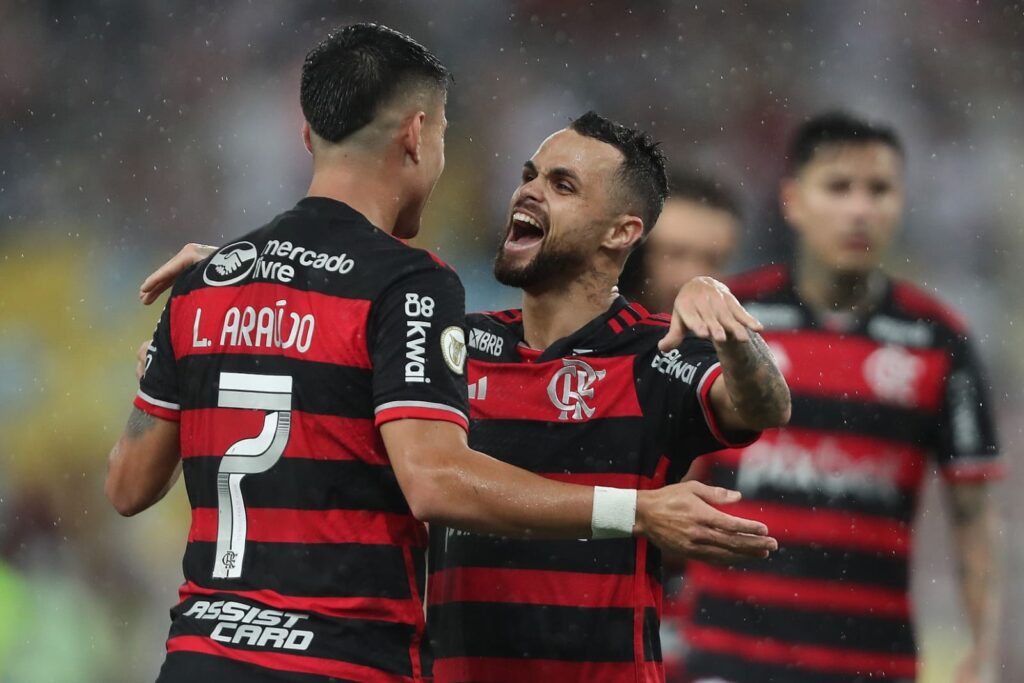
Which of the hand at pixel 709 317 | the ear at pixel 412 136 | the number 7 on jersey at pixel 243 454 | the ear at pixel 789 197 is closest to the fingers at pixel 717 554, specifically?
the hand at pixel 709 317

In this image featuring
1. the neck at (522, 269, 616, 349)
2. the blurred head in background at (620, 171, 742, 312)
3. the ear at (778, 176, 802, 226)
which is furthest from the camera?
the ear at (778, 176, 802, 226)

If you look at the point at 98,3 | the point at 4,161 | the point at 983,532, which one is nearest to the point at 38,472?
the point at 4,161

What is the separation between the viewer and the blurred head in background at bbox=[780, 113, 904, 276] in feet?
16.6

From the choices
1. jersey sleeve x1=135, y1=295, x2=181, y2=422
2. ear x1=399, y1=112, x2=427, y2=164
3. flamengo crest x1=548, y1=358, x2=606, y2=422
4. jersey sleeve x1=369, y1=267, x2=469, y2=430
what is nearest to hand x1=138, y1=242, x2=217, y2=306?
jersey sleeve x1=135, y1=295, x2=181, y2=422

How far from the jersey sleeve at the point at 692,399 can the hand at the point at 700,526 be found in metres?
0.52

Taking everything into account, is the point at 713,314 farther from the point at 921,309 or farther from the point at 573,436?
the point at 921,309

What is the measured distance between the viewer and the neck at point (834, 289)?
482 cm

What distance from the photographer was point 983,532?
430cm

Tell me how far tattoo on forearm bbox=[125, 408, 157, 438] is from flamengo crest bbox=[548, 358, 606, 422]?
854 mm

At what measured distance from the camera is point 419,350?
6.17 ft

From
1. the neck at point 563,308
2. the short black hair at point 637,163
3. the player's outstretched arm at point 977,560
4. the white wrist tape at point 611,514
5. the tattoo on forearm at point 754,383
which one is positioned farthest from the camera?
the player's outstretched arm at point 977,560

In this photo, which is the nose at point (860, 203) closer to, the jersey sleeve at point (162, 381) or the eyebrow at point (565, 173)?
the eyebrow at point (565, 173)

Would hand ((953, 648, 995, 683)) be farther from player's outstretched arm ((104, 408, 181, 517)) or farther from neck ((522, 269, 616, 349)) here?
player's outstretched arm ((104, 408, 181, 517))

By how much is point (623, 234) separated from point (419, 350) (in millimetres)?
1137
